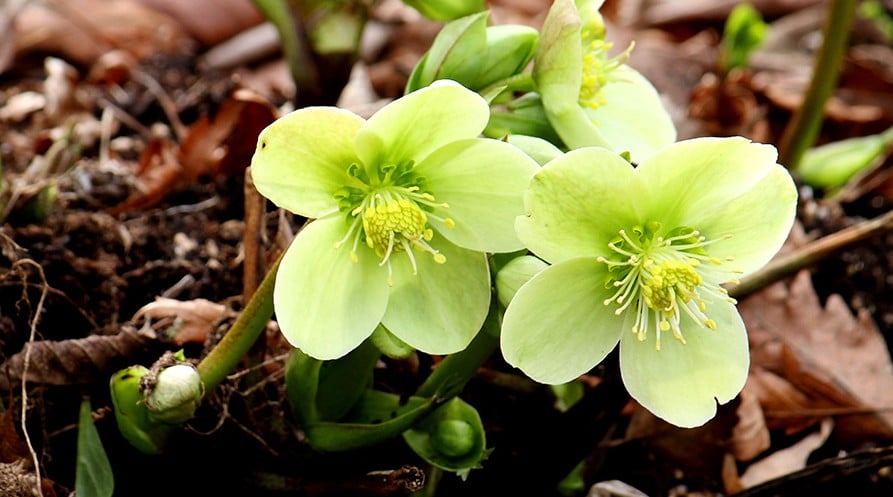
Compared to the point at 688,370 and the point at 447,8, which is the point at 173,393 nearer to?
the point at 688,370

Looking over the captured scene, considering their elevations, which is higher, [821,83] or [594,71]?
[594,71]

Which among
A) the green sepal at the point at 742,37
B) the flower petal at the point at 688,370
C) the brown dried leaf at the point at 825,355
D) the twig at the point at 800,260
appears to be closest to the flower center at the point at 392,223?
the flower petal at the point at 688,370

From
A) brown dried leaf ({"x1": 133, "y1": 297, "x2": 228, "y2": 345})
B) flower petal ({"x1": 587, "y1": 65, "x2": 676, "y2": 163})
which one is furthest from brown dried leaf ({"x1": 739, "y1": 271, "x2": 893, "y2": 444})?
brown dried leaf ({"x1": 133, "y1": 297, "x2": 228, "y2": 345})

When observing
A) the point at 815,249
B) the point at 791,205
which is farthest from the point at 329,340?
the point at 815,249

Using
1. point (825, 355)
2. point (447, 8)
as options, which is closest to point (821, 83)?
point (825, 355)

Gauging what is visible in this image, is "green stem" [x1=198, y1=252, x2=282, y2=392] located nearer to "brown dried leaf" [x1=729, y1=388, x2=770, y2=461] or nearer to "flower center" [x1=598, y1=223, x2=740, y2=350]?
"flower center" [x1=598, y1=223, x2=740, y2=350]

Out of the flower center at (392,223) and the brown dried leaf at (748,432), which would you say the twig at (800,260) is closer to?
the brown dried leaf at (748,432)
